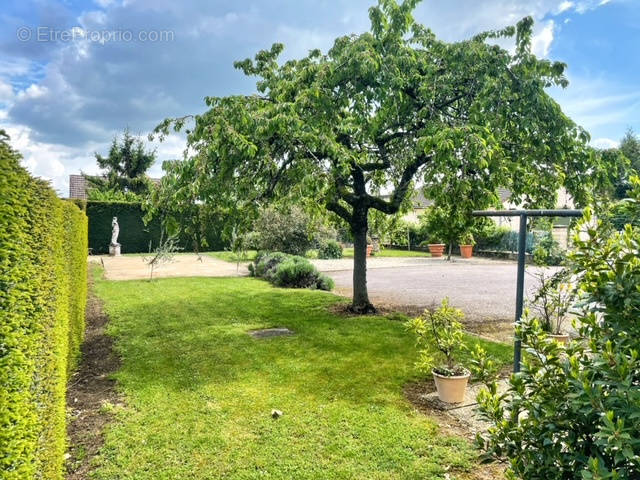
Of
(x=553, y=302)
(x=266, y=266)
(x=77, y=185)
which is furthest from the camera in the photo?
(x=77, y=185)

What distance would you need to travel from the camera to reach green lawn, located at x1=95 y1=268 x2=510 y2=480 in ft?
9.78

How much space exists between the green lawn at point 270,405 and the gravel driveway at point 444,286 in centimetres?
274

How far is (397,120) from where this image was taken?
278 inches

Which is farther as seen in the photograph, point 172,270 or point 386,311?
point 172,270

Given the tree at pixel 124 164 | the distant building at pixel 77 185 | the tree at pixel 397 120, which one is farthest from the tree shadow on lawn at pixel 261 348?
the distant building at pixel 77 185

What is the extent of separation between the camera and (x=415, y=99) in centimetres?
676

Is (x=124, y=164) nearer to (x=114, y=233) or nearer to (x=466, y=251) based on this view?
(x=114, y=233)

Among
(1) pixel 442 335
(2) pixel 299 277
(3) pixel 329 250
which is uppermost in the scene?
(3) pixel 329 250

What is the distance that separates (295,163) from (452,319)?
3192 mm

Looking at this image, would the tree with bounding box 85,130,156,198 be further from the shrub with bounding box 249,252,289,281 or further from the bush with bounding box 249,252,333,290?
the bush with bounding box 249,252,333,290

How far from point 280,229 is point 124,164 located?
19699 mm

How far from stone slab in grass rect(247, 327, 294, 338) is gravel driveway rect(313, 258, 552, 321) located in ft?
11.8

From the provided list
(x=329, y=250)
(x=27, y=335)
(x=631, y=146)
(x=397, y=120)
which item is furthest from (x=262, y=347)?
(x=631, y=146)

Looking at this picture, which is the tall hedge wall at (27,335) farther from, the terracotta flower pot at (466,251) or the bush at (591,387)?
the terracotta flower pot at (466,251)
